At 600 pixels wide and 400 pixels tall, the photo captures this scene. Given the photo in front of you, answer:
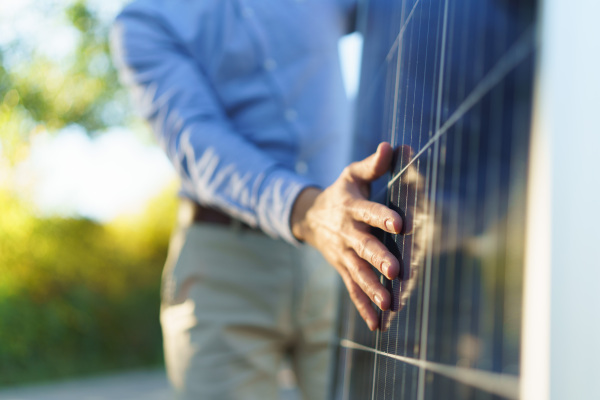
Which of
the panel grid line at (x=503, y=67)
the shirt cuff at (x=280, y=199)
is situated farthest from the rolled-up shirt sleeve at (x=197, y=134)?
the panel grid line at (x=503, y=67)

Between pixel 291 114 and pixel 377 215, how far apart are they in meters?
1.09

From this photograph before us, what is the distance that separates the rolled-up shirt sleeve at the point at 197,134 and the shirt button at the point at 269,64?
0.19 m

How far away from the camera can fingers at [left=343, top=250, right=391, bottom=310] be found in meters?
0.83

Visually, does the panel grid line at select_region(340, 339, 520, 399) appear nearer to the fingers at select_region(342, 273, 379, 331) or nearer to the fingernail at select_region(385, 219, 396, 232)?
the fingers at select_region(342, 273, 379, 331)

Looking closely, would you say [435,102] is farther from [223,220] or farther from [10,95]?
[10,95]

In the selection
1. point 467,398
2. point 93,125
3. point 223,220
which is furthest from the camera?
point 93,125

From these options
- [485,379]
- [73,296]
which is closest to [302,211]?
[485,379]

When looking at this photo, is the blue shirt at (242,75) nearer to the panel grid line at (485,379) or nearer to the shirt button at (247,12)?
the shirt button at (247,12)

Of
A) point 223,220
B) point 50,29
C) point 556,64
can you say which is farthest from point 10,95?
point 556,64

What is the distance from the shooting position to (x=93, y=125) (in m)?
10.6

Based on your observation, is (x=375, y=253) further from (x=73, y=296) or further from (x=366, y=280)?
(x=73, y=296)

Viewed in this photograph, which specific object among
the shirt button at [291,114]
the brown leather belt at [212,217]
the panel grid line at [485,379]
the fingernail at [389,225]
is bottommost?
the panel grid line at [485,379]

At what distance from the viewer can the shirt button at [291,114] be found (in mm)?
1881

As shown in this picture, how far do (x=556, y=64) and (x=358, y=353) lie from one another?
996 mm
